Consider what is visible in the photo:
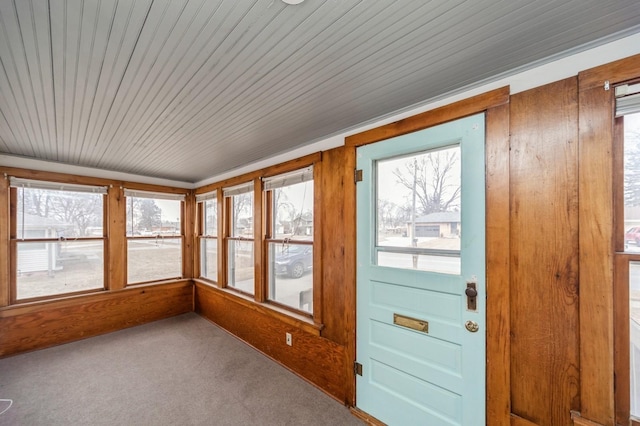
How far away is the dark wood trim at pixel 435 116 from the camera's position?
1458 mm

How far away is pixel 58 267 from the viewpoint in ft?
11.2

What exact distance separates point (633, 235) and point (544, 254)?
12.9 inches

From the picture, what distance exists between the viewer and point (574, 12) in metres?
0.98

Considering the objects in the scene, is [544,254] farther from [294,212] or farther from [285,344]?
[285,344]

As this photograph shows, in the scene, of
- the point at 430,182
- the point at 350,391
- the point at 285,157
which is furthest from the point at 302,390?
the point at 285,157

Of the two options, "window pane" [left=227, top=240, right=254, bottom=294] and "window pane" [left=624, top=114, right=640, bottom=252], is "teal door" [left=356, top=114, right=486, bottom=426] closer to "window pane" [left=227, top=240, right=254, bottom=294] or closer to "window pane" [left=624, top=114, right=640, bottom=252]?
"window pane" [left=624, top=114, right=640, bottom=252]

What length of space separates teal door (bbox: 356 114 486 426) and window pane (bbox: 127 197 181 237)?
3766 mm

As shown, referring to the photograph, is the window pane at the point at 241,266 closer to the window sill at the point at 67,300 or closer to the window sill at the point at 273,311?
the window sill at the point at 273,311

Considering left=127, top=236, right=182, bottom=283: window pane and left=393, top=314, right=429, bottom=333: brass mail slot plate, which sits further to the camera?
left=127, top=236, right=182, bottom=283: window pane

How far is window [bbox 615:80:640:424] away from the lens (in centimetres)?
114

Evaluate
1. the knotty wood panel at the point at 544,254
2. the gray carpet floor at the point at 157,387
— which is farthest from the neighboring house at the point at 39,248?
the knotty wood panel at the point at 544,254

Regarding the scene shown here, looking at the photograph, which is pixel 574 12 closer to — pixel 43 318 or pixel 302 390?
pixel 302 390

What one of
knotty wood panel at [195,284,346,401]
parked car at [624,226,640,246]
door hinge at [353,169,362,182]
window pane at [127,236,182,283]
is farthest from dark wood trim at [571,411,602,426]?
window pane at [127,236,182,283]

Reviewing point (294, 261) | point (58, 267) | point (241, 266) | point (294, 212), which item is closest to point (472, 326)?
point (294, 261)
